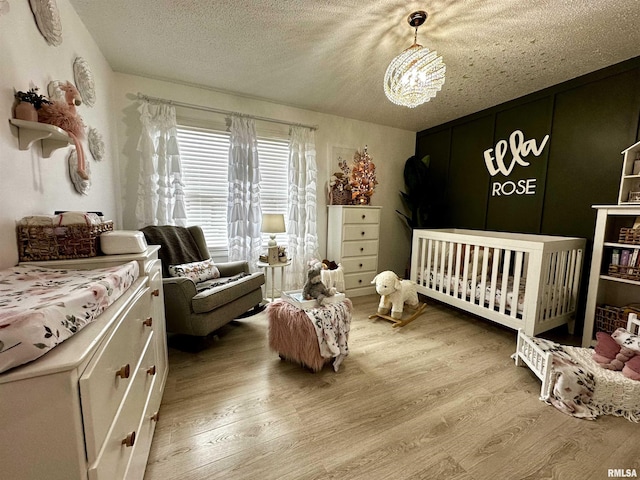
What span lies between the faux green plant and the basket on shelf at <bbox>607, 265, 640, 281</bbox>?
194cm

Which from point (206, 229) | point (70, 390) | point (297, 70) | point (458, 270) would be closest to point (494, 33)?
point (297, 70)

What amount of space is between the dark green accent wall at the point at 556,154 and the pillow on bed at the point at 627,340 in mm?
827

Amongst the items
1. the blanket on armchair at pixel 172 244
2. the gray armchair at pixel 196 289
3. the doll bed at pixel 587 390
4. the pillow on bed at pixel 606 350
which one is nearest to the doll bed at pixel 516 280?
the pillow on bed at pixel 606 350

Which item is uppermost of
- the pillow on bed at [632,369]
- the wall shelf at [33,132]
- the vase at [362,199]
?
the wall shelf at [33,132]

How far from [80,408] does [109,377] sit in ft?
0.53

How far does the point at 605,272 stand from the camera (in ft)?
6.93

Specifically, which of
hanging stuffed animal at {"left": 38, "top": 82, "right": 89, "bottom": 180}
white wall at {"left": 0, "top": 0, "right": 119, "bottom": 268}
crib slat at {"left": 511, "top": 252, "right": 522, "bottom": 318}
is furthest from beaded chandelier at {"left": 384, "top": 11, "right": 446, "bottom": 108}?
white wall at {"left": 0, "top": 0, "right": 119, "bottom": 268}

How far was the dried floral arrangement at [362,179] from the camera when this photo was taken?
11.3ft

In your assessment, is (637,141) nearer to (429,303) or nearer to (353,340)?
(429,303)

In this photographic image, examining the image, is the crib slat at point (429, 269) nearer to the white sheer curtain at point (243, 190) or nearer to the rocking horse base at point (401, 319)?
the rocking horse base at point (401, 319)

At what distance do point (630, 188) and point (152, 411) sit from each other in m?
3.59

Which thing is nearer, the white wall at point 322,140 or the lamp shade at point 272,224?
the white wall at point 322,140

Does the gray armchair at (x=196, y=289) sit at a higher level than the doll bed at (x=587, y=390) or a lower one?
higher

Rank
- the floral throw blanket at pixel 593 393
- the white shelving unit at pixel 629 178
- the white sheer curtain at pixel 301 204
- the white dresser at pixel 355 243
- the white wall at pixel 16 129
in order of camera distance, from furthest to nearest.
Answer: the white dresser at pixel 355 243 → the white sheer curtain at pixel 301 204 → the white shelving unit at pixel 629 178 → the floral throw blanket at pixel 593 393 → the white wall at pixel 16 129
